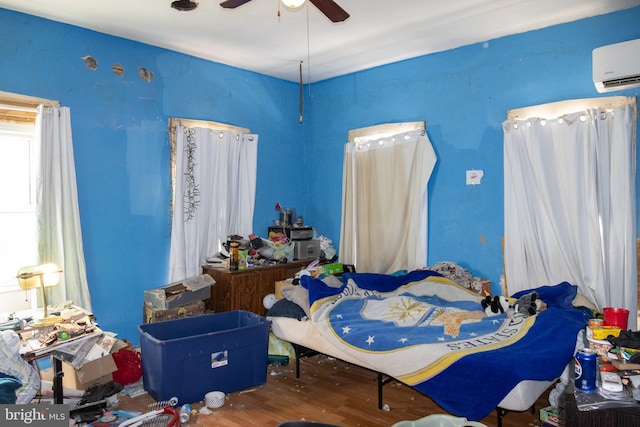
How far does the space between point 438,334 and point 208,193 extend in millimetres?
2569

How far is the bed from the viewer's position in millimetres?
2393

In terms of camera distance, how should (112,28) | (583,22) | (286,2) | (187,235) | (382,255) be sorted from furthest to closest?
(382,255), (187,235), (112,28), (583,22), (286,2)

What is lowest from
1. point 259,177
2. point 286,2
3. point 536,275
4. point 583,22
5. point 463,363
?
point 463,363

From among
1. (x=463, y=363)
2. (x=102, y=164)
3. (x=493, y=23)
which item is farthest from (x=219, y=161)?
(x=463, y=363)

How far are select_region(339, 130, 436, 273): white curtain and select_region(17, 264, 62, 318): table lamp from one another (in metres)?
2.80

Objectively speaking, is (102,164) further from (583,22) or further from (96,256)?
(583,22)

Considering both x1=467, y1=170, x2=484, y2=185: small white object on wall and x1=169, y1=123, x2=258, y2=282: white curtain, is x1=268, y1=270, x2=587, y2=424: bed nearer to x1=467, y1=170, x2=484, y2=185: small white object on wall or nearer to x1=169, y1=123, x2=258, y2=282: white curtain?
x1=467, y1=170, x2=484, y2=185: small white object on wall

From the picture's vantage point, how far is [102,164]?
3.86 meters

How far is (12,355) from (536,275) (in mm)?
3573

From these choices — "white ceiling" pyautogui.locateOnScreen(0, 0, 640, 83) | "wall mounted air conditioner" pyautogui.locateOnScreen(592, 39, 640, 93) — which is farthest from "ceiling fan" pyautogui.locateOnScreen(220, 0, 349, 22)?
"wall mounted air conditioner" pyautogui.locateOnScreen(592, 39, 640, 93)

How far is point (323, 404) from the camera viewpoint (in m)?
3.05

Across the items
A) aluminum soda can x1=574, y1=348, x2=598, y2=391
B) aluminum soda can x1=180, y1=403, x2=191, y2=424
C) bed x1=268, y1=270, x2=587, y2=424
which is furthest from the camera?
aluminum soda can x1=180, y1=403, x2=191, y2=424

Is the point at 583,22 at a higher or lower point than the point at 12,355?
higher

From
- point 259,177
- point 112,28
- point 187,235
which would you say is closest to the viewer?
point 112,28
